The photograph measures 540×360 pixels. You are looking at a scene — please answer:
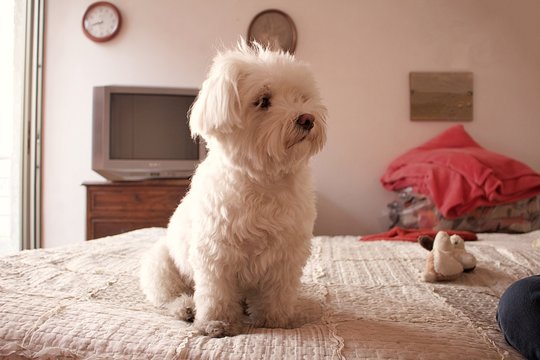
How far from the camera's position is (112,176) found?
10.5 ft

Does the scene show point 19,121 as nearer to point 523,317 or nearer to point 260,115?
point 260,115

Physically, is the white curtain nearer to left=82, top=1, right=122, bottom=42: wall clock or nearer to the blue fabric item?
left=82, top=1, right=122, bottom=42: wall clock

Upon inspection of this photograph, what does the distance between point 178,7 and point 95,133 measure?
132cm

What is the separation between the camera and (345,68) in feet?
11.5

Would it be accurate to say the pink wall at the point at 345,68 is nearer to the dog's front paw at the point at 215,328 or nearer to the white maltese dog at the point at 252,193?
the white maltese dog at the point at 252,193

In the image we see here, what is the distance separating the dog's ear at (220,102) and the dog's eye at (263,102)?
64 millimetres

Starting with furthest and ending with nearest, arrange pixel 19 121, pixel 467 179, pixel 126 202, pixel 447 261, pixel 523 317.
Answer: pixel 19 121 → pixel 126 202 → pixel 467 179 → pixel 447 261 → pixel 523 317

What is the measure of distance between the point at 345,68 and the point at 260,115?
254 cm

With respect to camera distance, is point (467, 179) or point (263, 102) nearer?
point (263, 102)

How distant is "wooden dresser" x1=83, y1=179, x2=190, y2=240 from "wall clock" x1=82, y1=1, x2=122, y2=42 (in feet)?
4.70

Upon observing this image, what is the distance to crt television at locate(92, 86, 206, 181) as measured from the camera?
310 centimetres

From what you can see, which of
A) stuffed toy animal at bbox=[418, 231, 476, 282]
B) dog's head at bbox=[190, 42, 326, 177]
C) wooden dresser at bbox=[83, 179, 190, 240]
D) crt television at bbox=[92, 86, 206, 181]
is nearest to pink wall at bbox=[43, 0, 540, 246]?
crt television at bbox=[92, 86, 206, 181]

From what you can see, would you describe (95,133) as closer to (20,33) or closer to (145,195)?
(145,195)

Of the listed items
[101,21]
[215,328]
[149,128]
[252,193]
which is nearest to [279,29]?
[149,128]
